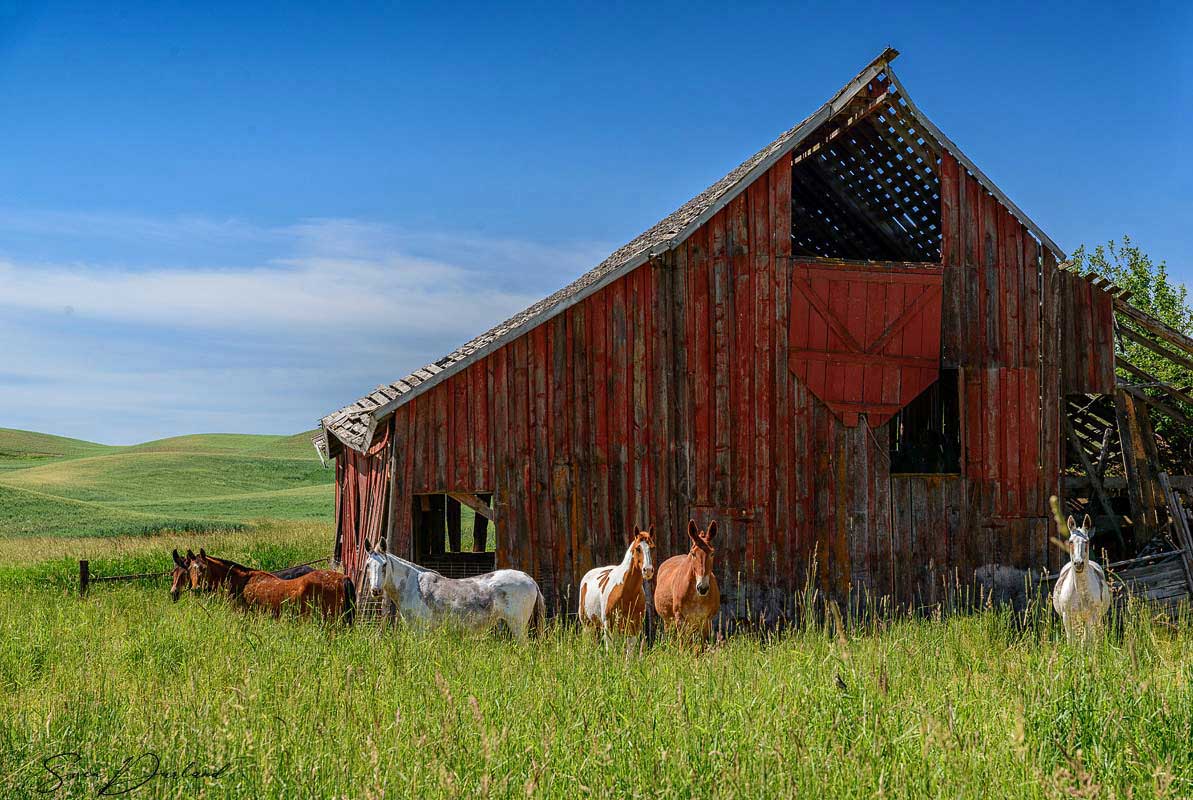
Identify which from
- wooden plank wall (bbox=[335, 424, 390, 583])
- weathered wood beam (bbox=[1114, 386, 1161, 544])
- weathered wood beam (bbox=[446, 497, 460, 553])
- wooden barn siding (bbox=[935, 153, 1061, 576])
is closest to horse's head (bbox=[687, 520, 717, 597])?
wooden plank wall (bbox=[335, 424, 390, 583])

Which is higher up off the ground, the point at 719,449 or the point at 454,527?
the point at 719,449

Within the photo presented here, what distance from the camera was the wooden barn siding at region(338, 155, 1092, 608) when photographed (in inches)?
527

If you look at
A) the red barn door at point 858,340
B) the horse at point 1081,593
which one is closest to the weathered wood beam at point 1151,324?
the red barn door at point 858,340

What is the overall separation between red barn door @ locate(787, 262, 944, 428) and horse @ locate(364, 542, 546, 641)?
17.1ft

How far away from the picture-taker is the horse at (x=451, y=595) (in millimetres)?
11188

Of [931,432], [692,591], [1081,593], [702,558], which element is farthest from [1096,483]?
[702,558]

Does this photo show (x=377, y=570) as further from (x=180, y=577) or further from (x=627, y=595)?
(x=180, y=577)

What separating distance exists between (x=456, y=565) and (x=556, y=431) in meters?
3.51

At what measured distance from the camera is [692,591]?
10.5 m

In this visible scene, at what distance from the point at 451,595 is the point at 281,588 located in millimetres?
2582

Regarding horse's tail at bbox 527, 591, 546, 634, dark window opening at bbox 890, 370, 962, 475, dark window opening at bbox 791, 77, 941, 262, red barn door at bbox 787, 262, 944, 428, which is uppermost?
dark window opening at bbox 791, 77, 941, 262

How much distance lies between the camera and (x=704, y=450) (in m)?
13.7

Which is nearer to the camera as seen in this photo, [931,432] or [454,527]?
[931,432]

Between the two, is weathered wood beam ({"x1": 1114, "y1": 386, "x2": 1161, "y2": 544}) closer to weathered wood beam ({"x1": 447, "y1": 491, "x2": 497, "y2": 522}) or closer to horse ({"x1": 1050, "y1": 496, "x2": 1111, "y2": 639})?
horse ({"x1": 1050, "y1": 496, "x2": 1111, "y2": 639})
